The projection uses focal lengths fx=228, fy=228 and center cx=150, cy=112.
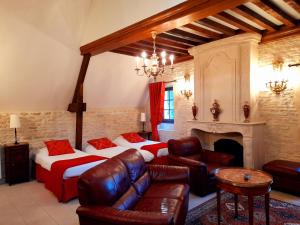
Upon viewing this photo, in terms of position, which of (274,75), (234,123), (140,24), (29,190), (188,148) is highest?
(140,24)

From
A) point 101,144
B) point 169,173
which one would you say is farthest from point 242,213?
point 101,144

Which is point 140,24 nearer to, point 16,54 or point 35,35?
point 35,35

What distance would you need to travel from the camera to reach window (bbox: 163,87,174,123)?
6664 millimetres

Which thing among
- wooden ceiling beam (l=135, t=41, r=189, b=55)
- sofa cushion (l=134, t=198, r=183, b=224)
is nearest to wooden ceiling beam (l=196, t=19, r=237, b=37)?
wooden ceiling beam (l=135, t=41, r=189, b=55)

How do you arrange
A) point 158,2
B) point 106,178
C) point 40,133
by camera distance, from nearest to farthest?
point 106,178, point 158,2, point 40,133

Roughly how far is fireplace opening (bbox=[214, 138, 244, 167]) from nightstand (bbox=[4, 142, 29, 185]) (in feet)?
13.6

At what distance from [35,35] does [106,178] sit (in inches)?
125

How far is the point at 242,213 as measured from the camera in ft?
10.2

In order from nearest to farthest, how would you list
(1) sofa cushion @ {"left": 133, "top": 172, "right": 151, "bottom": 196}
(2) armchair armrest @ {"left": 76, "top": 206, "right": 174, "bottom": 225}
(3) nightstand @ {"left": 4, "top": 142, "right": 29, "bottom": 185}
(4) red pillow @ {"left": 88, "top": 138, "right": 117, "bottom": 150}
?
(2) armchair armrest @ {"left": 76, "top": 206, "right": 174, "bottom": 225}, (1) sofa cushion @ {"left": 133, "top": 172, "right": 151, "bottom": 196}, (3) nightstand @ {"left": 4, "top": 142, "right": 29, "bottom": 185}, (4) red pillow @ {"left": 88, "top": 138, "right": 117, "bottom": 150}

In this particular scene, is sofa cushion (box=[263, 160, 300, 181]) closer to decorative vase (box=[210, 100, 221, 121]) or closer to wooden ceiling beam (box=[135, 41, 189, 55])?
decorative vase (box=[210, 100, 221, 121])

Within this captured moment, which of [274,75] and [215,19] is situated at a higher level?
[215,19]

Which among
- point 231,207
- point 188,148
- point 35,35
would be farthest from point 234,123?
point 35,35

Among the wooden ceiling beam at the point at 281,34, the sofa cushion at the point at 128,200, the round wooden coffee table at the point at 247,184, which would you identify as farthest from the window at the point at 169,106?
the sofa cushion at the point at 128,200

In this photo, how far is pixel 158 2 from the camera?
10.3ft
